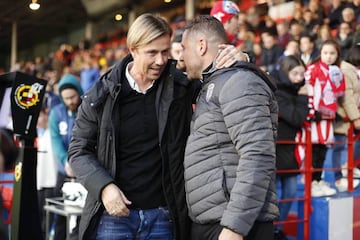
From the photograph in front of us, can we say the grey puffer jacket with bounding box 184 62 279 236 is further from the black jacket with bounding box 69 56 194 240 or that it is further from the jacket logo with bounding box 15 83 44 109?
the jacket logo with bounding box 15 83 44 109

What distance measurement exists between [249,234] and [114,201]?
1.95 ft

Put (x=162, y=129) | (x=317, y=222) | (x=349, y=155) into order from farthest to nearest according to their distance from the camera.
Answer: (x=349, y=155)
(x=317, y=222)
(x=162, y=129)

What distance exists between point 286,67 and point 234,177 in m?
2.62

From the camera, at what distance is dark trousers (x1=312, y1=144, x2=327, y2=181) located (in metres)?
5.02

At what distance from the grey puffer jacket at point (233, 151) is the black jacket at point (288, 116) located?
2176 mm

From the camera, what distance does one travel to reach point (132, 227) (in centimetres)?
249

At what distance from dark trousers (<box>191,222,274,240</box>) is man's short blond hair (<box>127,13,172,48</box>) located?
2.81 feet

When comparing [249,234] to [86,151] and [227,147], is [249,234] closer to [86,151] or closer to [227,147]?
[227,147]

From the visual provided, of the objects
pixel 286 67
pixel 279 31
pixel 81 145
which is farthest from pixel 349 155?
pixel 279 31

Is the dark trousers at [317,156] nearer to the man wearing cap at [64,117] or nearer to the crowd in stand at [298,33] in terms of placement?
the man wearing cap at [64,117]

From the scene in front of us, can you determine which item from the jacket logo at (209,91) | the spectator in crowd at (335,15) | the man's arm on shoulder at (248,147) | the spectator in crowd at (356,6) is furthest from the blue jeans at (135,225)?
the spectator in crowd at (335,15)

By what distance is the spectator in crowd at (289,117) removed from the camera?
14.8 feet

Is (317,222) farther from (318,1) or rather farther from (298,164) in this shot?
(318,1)

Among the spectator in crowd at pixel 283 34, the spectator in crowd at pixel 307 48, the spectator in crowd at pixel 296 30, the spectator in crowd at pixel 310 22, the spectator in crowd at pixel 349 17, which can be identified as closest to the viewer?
the spectator in crowd at pixel 307 48
